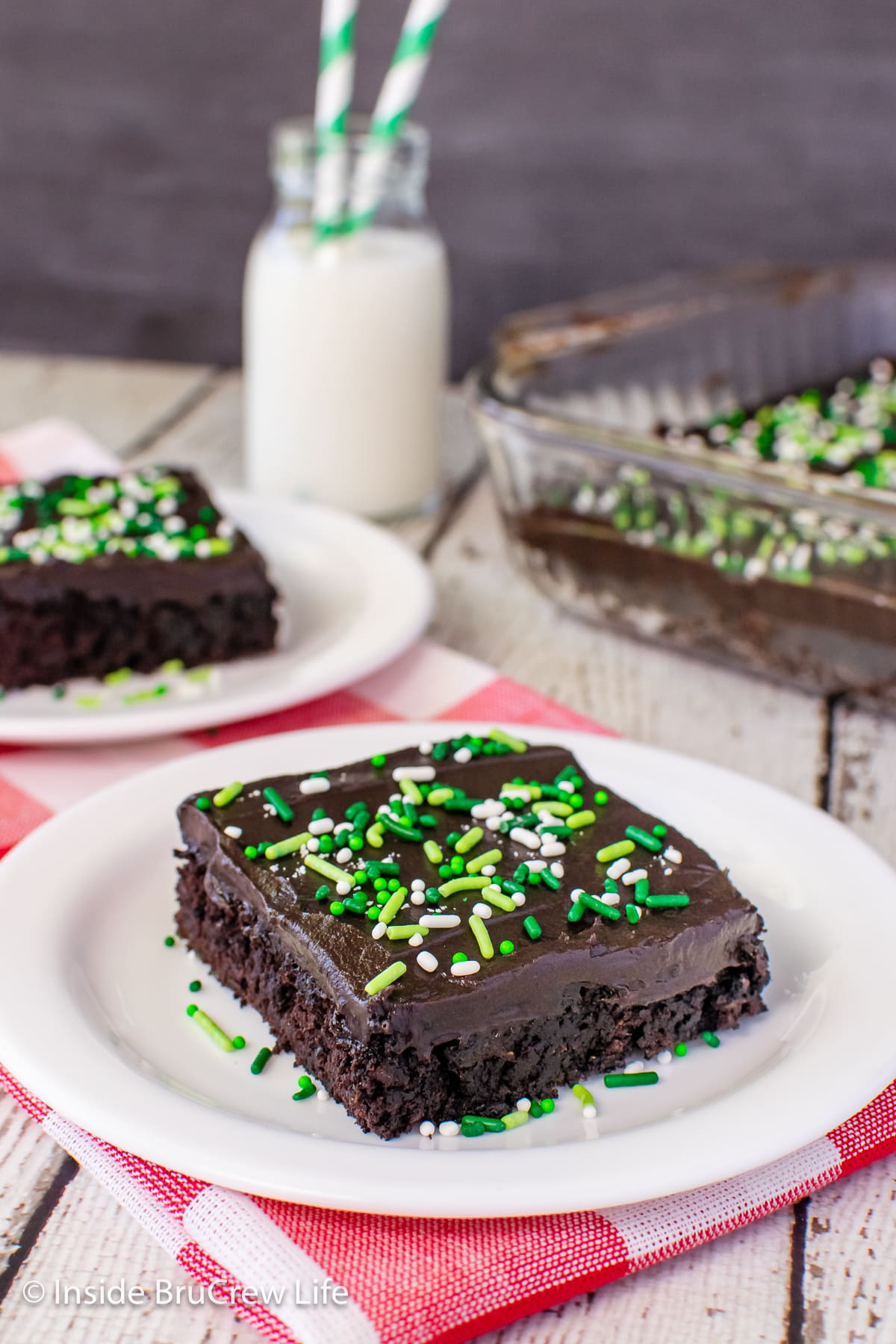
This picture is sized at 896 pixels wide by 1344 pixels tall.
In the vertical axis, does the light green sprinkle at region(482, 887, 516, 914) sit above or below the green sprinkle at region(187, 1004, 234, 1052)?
above

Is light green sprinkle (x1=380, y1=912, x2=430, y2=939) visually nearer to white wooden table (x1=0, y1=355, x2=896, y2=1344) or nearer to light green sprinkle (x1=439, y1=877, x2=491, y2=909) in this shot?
light green sprinkle (x1=439, y1=877, x2=491, y2=909)

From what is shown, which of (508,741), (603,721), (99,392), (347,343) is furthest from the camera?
(99,392)

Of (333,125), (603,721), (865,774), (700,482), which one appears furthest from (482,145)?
(865,774)

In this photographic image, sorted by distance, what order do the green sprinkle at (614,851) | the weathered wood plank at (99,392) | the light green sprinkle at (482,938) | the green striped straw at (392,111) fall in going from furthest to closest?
the weathered wood plank at (99,392), the green striped straw at (392,111), the green sprinkle at (614,851), the light green sprinkle at (482,938)

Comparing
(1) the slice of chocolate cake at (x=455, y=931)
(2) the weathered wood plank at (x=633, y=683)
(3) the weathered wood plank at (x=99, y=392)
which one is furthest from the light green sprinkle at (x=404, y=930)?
(3) the weathered wood plank at (x=99, y=392)

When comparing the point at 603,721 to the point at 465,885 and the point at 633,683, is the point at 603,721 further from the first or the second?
the point at 465,885

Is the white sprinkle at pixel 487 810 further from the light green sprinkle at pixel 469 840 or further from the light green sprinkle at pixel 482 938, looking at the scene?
the light green sprinkle at pixel 482 938

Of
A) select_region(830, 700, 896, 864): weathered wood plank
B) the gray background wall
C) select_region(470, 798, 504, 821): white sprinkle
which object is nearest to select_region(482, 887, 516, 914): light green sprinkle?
select_region(470, 798, 504, 821): white sprinkle
